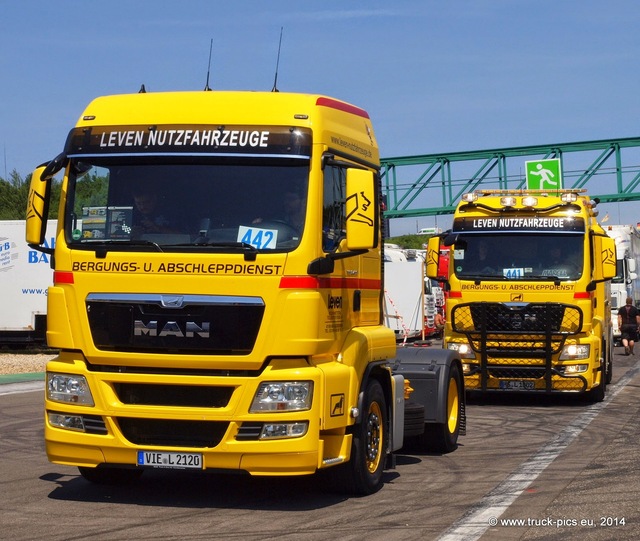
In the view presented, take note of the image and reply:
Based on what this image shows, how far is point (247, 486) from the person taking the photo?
10.2 m

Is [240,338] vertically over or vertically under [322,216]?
under

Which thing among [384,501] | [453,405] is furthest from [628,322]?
[384,501]

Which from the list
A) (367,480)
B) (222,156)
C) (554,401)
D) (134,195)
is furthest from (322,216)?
(554,401)

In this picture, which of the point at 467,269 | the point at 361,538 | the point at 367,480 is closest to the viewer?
the point at 361,538

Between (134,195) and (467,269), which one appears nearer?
(134,195)

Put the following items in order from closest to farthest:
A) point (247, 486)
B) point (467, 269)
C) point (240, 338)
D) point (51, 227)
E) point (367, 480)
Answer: point (240, 338)
point (367, 480)
point (247, 486)
point (467, 269)
point (51, 227)

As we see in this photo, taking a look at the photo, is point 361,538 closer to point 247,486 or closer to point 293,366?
point 293,366

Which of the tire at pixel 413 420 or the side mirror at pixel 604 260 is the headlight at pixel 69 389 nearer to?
the tire at pixel 413 420

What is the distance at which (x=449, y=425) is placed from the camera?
504 inches

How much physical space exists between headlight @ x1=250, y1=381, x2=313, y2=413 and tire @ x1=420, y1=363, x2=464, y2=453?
3.94 m

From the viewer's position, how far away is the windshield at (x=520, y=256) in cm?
1800

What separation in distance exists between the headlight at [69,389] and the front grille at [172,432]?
326 millimetres

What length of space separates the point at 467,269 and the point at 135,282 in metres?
10.3

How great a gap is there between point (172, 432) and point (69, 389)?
2.88 ft
